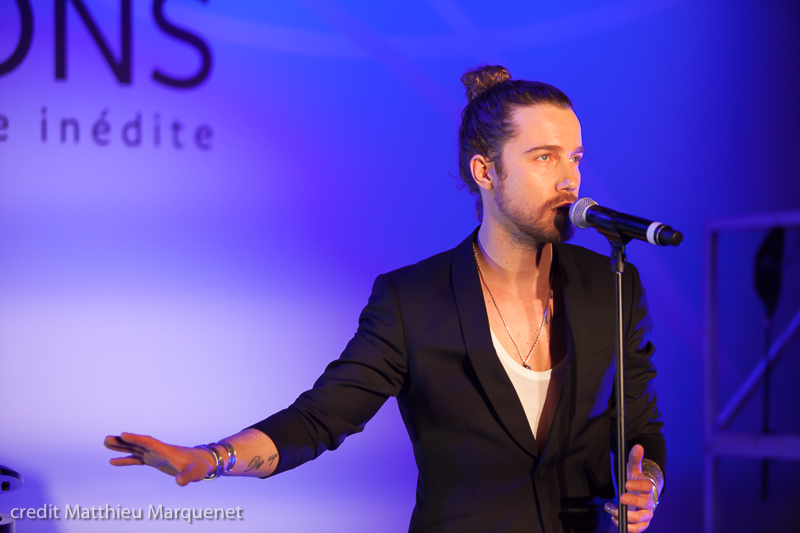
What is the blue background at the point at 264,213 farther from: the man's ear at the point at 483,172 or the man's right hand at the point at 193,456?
the man's right hand at the point at 193,456

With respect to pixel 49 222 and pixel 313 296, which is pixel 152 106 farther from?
pixel 313 296

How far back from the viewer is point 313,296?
3367 millimetres

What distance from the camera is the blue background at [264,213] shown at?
10.7 ft

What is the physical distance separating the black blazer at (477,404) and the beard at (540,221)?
130mm

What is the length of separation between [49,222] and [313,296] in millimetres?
1189

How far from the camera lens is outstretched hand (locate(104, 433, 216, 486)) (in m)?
1.32

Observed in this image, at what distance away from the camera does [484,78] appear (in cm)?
223

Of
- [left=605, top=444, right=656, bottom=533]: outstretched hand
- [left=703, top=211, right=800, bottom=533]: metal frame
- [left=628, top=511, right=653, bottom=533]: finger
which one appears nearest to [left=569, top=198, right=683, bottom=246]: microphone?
[left=605, top=444, right=656, bottom=533]: outstretched hand

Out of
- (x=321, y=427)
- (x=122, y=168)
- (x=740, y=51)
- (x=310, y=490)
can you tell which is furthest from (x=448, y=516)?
(x=740, y=51)

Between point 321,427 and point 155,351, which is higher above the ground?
point 155,351

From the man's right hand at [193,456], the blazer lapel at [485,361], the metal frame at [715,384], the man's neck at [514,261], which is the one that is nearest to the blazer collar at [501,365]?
the blazer lapel at [485,361]

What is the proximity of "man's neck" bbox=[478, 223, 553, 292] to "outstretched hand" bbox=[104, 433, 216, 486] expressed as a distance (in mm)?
1007

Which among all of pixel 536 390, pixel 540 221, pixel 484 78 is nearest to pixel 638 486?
pixel 536 390

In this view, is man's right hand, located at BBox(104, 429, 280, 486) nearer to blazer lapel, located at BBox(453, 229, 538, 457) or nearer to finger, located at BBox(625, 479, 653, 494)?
blazer lapel, located at BBox(453, 229, 538, 457)
